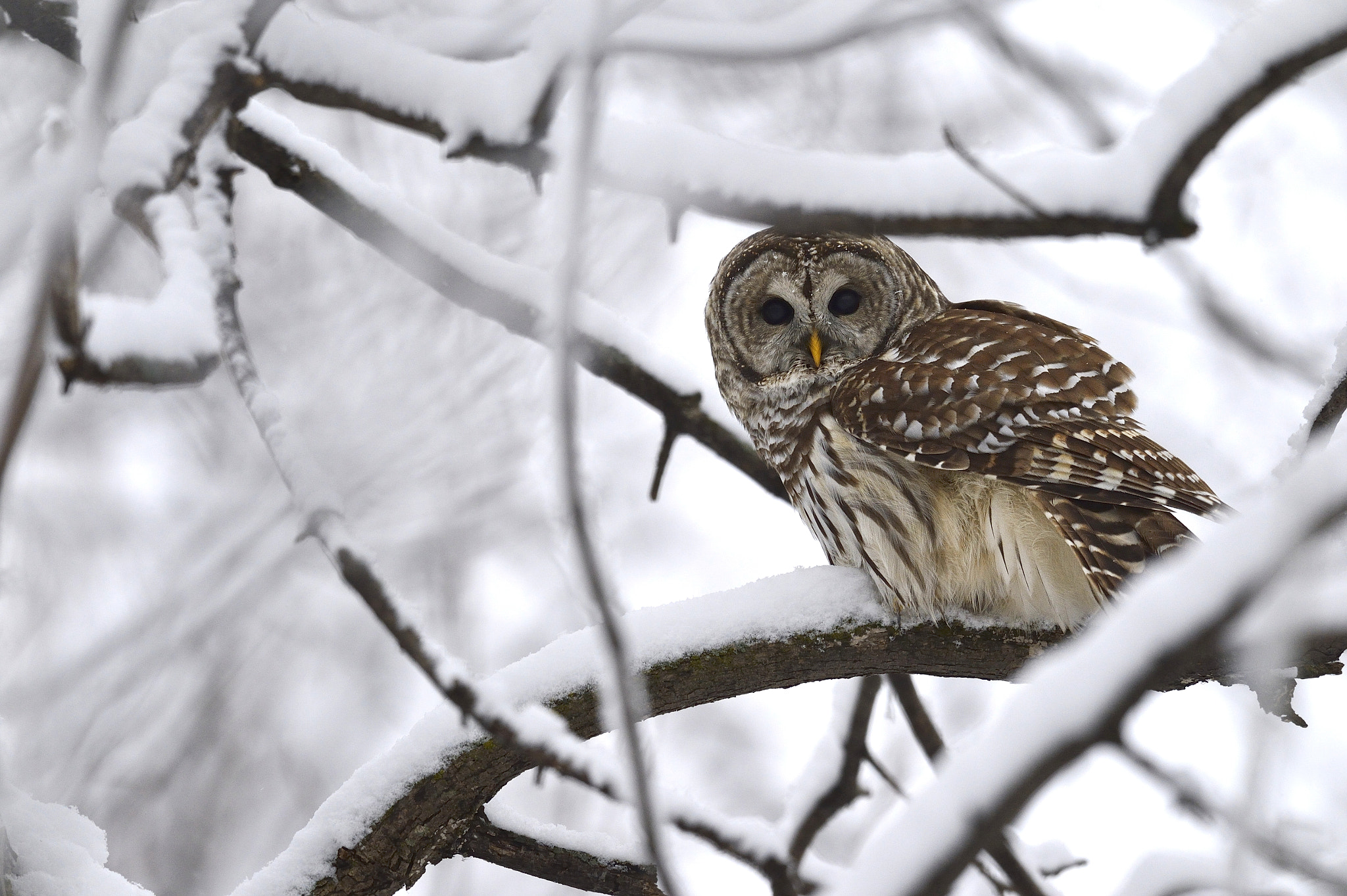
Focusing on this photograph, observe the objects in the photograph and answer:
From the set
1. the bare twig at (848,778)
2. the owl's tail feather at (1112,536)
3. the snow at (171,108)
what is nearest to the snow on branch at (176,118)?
the snow at (171,108)

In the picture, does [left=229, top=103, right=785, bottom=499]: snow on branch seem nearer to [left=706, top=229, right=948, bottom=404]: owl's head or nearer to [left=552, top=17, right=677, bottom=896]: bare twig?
[left=706, top=229, right=948, bottom=404]: owl's head

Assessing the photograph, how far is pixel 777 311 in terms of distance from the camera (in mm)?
3881

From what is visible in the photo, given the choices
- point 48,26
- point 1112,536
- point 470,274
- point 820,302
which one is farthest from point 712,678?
point 48,26

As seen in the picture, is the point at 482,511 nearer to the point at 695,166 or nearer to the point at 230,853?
the point at 230,853

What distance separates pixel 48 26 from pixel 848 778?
110 inches

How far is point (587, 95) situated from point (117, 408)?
19.3 ft

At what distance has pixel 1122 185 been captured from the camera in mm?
1611

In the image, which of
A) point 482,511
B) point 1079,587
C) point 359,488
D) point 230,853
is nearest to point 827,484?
point 1079,587

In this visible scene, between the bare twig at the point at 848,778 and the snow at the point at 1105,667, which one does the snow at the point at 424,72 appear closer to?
the snow at the point at 1105,667

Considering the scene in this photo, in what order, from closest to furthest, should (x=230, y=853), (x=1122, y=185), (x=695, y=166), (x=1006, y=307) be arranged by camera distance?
(x=1122, y=185)
(x=695, y=166)
(x=1006, y=307)
(x=230, y=853)

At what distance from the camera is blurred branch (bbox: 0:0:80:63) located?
2.28 meters

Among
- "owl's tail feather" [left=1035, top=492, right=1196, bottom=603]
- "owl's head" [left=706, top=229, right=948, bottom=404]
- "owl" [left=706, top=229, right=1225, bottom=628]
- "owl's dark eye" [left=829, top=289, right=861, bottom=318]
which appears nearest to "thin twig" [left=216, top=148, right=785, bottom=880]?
"owl's tail feather" [left=1035, top=492, right=1196, bottom=603]

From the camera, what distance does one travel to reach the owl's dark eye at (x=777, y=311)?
12.6 feet

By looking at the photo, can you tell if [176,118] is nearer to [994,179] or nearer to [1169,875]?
[994,179]
